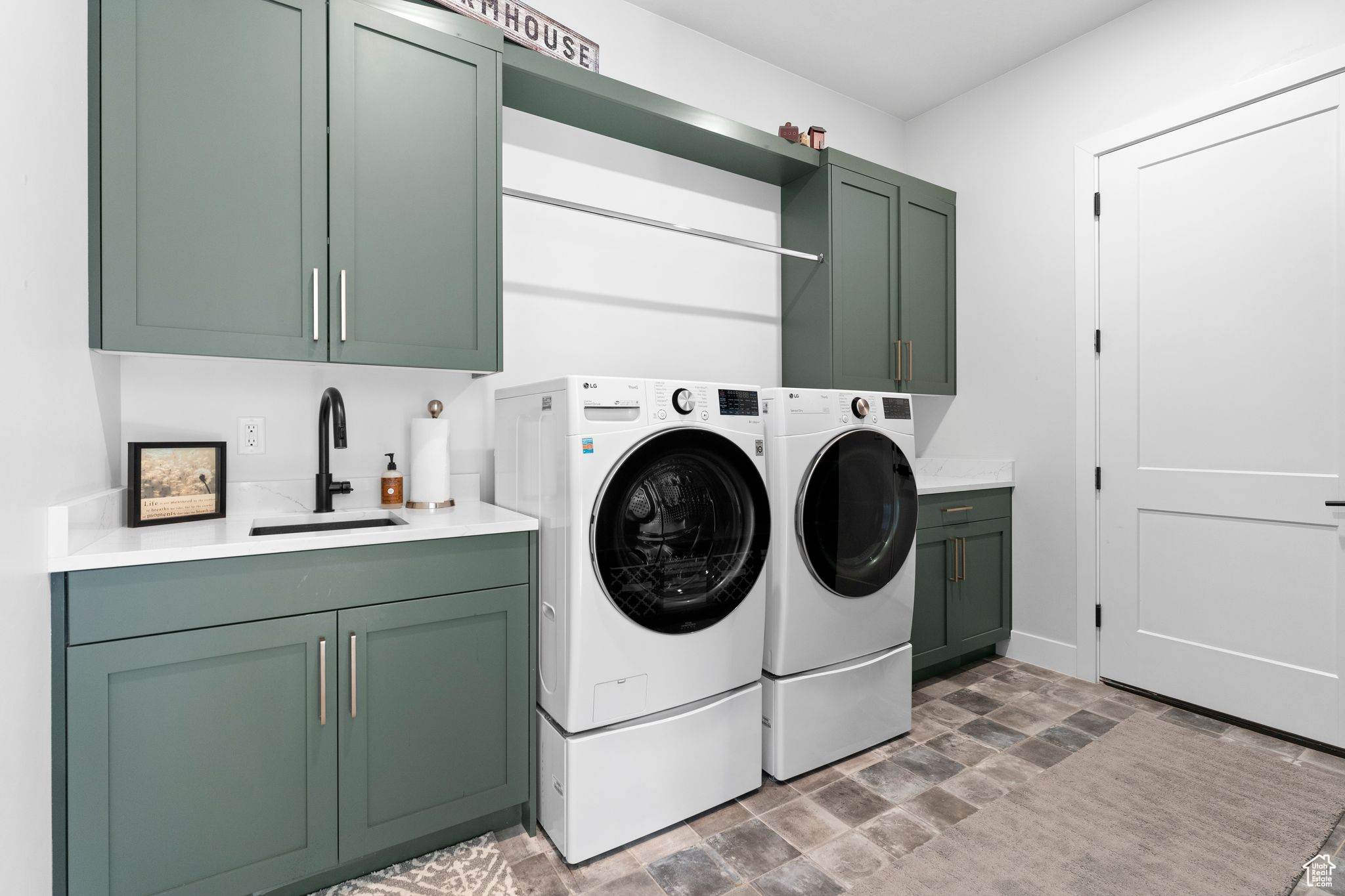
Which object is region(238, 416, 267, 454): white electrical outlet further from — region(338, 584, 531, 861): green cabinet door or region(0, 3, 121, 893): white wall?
region(338, 584, 531, 861): green cabinet door

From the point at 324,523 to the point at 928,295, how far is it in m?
2.89

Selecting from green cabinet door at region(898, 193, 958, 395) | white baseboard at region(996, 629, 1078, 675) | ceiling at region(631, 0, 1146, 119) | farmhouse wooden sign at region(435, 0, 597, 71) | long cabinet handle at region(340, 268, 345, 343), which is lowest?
white baseboard at region(996, 629, 1078, 675)

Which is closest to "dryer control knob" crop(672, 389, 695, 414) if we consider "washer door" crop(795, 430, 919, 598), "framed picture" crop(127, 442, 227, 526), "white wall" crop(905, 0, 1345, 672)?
"washer door" crop(795, 430, 919, 598)

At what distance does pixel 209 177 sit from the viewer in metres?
1.53

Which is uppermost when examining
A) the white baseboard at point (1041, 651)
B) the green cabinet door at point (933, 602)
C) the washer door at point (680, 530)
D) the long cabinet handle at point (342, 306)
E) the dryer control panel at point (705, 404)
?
the long cabinet handle at point (342, 306)

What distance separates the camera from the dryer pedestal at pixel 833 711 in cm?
199

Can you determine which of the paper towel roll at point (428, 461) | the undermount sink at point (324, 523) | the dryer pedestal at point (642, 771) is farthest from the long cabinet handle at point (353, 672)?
the paper towel roll at point (428, 461)

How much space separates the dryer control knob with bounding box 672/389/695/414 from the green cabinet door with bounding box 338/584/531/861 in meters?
0.65

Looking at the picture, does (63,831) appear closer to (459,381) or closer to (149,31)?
(459,381)

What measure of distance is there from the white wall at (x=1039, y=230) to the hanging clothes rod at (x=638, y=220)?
1.04 metres

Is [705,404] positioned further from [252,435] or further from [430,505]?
[252,435]

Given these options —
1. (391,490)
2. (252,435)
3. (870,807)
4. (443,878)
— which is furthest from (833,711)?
(252,435)

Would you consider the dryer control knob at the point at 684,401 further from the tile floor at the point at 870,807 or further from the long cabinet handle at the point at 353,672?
the tile floor at the point at 870,807

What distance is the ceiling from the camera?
2.62m
